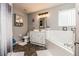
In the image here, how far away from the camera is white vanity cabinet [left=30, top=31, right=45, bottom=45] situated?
72.6 inches

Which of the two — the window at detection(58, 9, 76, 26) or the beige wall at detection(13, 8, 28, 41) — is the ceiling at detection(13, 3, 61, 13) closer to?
the beige wall at detection(13, 8, 28, 41)

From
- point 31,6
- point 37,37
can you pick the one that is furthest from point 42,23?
point 31,6

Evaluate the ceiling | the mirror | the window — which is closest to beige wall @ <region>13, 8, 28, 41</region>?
the ceiling

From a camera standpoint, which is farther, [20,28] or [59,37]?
[59,37]

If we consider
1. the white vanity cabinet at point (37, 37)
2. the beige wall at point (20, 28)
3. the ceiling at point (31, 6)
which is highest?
the ceiling at point (31, 6)

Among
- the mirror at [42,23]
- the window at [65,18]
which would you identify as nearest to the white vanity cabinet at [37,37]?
the mirror at [42,23]

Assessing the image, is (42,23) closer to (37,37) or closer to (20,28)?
(37,37)

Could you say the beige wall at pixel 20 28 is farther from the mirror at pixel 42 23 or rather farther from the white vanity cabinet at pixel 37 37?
the mirror at pixel 42 23

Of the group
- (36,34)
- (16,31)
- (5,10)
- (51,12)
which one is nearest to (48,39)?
(36,34)

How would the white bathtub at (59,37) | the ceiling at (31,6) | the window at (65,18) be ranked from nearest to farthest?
1. the ceiling at (31,6)
2. the window at (65,18)
3. the white bathtub at (59,37)

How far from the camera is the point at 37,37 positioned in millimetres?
1937

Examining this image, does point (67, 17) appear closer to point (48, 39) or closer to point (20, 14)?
point (48, 39)

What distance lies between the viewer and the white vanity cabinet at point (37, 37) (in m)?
1.84

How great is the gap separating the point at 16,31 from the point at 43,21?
22.7 inches
